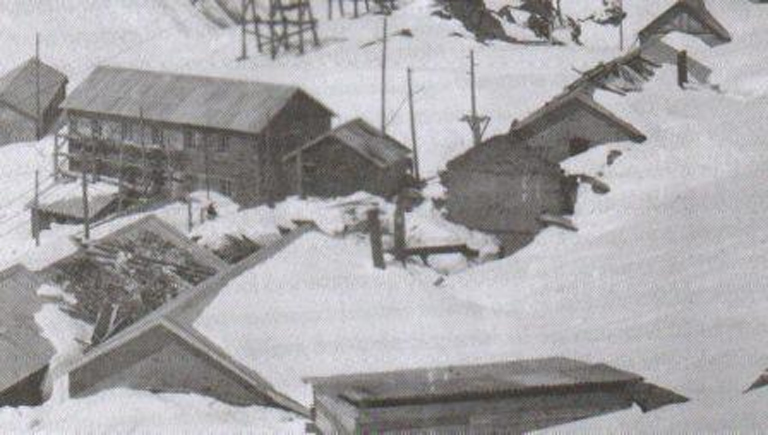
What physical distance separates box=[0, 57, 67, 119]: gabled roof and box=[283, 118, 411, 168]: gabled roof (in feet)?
49.7

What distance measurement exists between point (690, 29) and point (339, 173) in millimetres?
23036

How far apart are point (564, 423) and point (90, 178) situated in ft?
99.0

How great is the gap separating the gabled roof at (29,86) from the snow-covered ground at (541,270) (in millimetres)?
2219

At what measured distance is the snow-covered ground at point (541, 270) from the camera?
2111 cm

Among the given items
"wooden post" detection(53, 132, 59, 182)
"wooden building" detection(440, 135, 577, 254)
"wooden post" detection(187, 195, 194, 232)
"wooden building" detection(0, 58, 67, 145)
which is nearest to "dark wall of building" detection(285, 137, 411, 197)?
"wooden building" detection(440, 135, 577, 254)

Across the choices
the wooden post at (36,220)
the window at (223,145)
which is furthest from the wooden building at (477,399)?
the window at (223,145)

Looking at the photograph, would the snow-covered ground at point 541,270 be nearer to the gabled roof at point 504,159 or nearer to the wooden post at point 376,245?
the wooden post at point 376,245

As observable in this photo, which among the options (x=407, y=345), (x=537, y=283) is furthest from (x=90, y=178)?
(x=407, y=345)

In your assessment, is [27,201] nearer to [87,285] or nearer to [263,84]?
[263,84]

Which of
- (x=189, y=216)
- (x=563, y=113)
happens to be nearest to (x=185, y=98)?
(x=189, y=216)

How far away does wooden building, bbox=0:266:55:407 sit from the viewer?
2286 centimetres

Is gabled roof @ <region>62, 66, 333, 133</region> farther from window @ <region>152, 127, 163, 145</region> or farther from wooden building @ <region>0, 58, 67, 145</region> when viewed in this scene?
wooden building @ <region>0, 58, 67, 145</region>

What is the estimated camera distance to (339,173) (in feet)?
132

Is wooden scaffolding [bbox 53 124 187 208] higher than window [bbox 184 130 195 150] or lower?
lower
